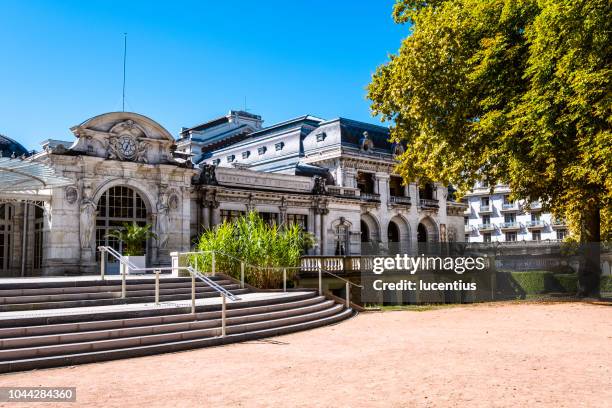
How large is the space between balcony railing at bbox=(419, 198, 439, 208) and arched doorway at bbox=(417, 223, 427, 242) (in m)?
1.84

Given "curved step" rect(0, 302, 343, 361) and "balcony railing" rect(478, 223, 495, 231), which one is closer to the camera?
"curved step" rect(0, 302, 343, 361)

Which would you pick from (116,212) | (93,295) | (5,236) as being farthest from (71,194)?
(93,295)

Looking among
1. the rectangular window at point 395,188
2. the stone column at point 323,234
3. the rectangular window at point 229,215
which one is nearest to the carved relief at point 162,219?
the rectangular window at point 229,215

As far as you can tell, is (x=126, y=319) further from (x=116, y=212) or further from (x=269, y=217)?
(x=269, y=217)

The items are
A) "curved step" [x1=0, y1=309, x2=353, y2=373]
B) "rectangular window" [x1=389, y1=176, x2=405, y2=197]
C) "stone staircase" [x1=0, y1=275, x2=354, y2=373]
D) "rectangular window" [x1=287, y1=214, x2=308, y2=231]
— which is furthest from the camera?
"rectangular window" [x1=389, y1=176, x2=405, y2=197]

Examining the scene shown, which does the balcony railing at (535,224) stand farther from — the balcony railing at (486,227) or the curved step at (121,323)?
the curved step at (121,323)

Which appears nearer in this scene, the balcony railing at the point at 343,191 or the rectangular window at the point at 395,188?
the balcony railing at the point at 343,191

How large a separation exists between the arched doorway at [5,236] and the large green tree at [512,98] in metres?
18.2

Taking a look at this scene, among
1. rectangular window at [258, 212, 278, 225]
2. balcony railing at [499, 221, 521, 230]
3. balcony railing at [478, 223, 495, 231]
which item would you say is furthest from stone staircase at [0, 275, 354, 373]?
balcony railing at [478, 223, 495, 231]

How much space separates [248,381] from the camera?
9.20m

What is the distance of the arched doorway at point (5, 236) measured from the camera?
2766 centimetres

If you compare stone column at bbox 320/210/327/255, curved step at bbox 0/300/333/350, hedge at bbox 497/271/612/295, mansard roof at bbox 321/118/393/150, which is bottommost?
hedge at bbox 497/271/612/295

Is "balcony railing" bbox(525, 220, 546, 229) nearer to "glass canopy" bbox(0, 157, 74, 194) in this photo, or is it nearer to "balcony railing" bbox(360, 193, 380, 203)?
"balcony railing" bbox(360, 193, 380, 203)

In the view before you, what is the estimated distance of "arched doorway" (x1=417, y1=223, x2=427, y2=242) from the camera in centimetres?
4947
